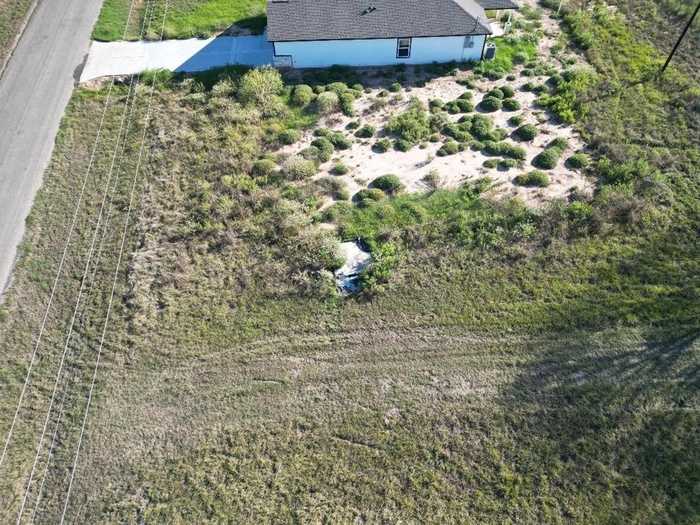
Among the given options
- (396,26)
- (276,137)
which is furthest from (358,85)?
(276,137)

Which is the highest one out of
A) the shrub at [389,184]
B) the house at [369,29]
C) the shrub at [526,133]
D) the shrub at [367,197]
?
the house at [369,29]

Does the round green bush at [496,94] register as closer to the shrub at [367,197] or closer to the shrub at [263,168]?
the shrub at [367,197]

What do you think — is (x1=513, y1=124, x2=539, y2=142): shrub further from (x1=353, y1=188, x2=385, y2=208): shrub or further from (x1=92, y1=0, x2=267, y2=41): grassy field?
(x1=92, y1=0, x2=267, y2=41): grassy field

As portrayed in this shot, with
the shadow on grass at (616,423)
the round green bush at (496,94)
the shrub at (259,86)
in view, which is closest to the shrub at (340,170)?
the shrub at (259,86)

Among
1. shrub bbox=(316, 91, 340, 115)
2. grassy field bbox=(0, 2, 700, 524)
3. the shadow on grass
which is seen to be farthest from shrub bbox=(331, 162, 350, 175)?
the shadow on grass

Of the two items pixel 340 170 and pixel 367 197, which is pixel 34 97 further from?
pixel 367 197

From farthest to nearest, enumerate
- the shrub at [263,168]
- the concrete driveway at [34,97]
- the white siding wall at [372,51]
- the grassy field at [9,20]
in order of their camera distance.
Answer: the grassy field at [9,20] → the white siding wall at [372,51] → the shrub at [263,168] → the concrete driveway at [34,97]

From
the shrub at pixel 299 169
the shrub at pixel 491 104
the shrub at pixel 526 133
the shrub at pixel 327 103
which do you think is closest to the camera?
the shrub at pixel 299 169

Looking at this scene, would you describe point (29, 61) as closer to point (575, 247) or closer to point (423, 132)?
point (423, 132)
